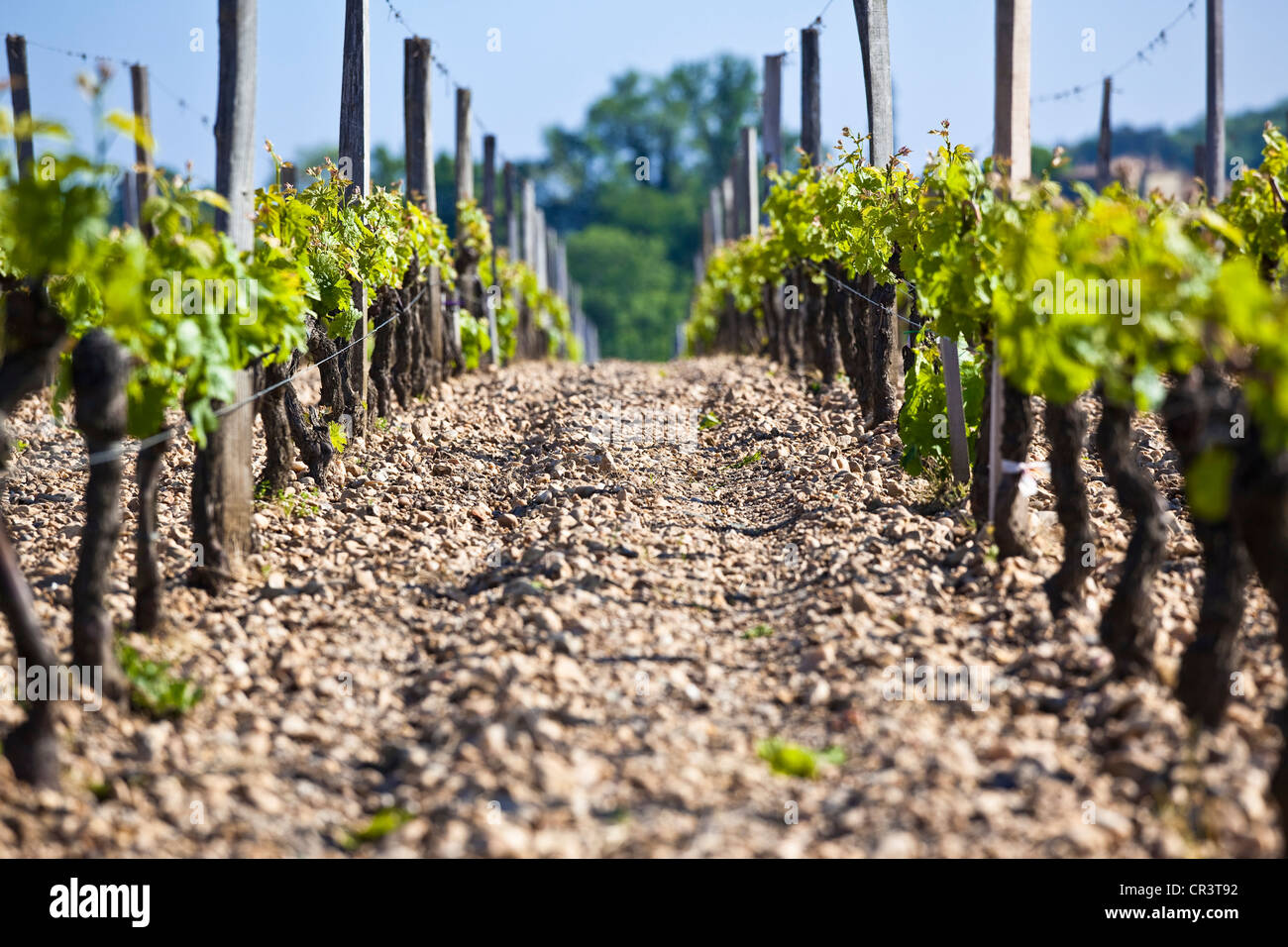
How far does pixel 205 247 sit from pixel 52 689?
1780 millimetres

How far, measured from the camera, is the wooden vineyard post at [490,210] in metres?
15.9

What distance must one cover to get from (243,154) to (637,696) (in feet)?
11.1

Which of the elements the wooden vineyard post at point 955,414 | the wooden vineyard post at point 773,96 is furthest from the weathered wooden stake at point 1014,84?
the wooden vineyard post at point 773,96

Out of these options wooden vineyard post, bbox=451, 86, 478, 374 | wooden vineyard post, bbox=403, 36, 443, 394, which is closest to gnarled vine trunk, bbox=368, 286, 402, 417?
wooden vineyard post, bbox=403, 36, 443, 394

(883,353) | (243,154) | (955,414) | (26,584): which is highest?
(243,154)

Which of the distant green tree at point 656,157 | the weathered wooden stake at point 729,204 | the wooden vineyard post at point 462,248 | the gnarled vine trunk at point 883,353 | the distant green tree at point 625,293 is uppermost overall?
the distant green tree at point 656,157

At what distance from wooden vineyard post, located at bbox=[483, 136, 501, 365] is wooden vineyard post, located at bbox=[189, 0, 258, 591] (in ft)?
29.8

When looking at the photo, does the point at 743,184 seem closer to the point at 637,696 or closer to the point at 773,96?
the point at 773,96

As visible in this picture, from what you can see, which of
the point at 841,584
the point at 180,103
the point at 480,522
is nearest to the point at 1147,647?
the point at 841,584

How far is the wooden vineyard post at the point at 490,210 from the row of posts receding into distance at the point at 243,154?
0.17ft

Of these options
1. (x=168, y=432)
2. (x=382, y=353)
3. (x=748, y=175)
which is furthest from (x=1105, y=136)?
(x=168, y=432)

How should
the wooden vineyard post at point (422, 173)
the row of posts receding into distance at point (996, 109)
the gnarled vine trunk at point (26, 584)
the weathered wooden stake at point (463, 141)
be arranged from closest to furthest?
the gnarled vine trunk at point (26, 584), the row of posts receding into distance at point (996, 109), the wooden vineyard post at point (422, 173), the weathered wooden stake at point (463, 141)

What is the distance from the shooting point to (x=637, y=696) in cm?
425

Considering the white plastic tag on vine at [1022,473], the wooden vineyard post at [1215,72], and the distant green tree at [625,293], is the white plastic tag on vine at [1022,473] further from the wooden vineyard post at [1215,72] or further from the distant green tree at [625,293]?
the distant green tree at [625,293]
